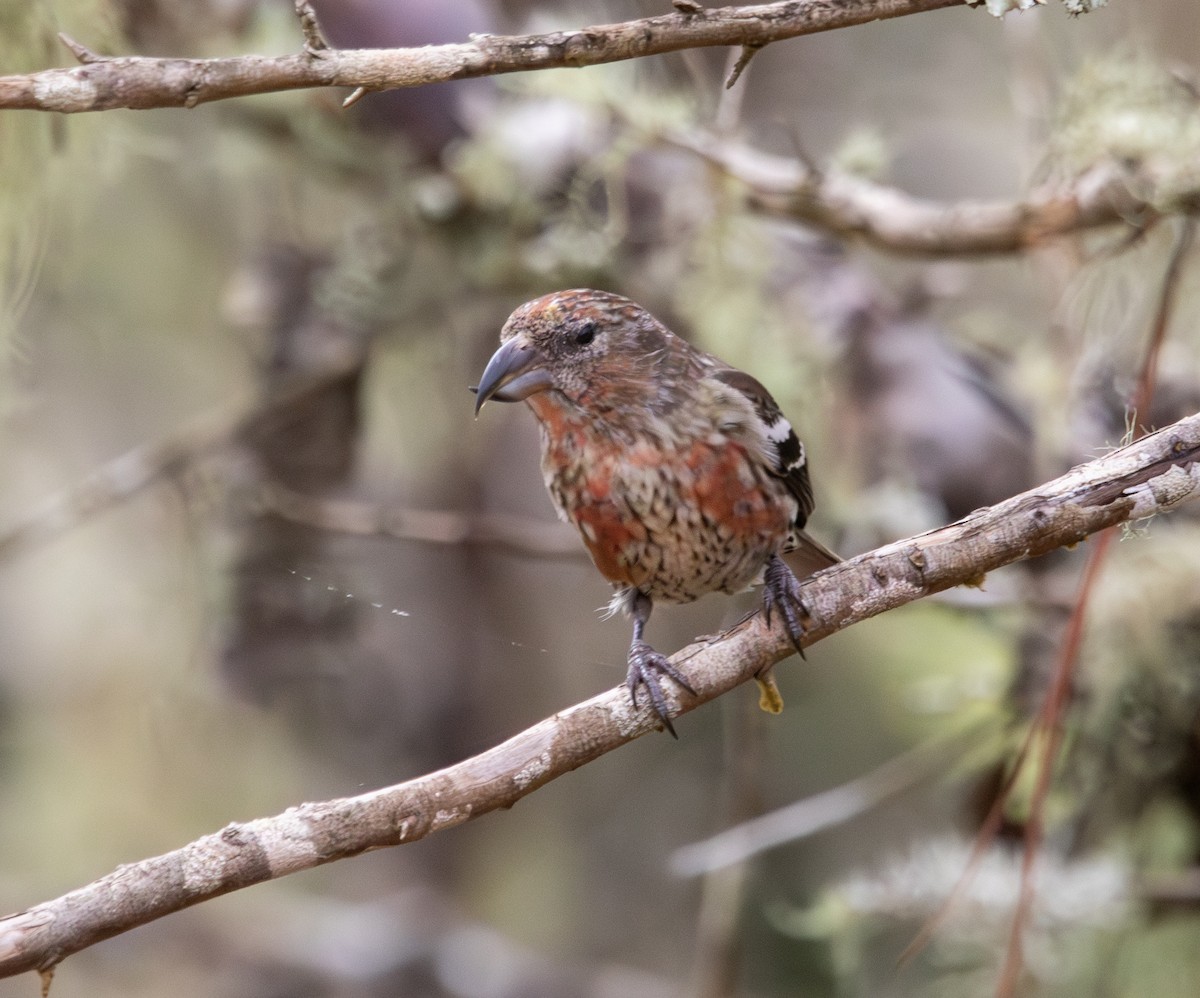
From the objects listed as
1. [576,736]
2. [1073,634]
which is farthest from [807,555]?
[576,736]

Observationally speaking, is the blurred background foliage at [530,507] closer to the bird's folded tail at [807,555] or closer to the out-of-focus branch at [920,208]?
the out-of-focus branch at [920,208]

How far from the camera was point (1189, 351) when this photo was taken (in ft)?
12.3

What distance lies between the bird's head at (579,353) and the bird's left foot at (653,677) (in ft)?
1.91

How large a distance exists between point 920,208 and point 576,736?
8.11ft

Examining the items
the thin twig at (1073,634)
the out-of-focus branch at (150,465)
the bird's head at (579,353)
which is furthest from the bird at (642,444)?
the out-of-focus branch at (150,465)

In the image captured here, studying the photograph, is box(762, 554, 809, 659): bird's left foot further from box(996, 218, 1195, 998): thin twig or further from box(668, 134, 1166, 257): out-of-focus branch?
box(668, 134, 1166, 257): out-of-focus branch

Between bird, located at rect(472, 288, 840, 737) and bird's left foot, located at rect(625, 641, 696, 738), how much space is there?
9 cm

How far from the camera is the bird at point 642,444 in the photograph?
2.85 meters

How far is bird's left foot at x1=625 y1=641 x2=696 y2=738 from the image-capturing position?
2346 mm

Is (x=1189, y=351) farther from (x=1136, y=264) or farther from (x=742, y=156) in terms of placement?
(x=742, y=156)

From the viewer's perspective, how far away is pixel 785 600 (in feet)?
8.13

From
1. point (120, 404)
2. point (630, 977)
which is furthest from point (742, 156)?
point (630, 977)

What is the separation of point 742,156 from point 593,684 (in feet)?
8.60

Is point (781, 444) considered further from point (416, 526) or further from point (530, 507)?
point (530, 507)
